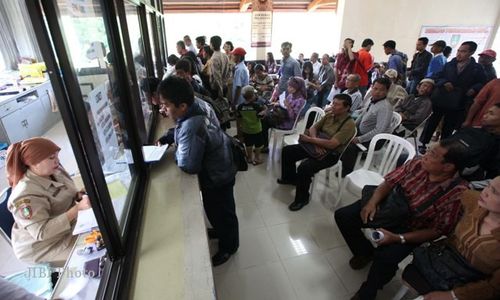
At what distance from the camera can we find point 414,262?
4.62 ft

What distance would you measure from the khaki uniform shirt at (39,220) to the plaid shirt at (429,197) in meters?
1.91

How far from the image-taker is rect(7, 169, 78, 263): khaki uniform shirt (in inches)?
45.6

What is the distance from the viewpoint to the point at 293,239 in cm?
216

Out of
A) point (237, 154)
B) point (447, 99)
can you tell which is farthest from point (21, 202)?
point (447, 99)

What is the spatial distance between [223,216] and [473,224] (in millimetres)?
1419

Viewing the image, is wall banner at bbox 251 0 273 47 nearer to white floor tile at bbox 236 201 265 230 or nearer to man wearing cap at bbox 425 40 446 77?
man wearing cap at bbox 425 40 446 77

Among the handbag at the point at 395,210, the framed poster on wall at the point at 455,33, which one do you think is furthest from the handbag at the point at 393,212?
the framed poster on wall at the point at 455,33

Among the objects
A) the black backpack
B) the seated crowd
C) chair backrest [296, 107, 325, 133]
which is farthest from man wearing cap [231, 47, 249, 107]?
the black backpack

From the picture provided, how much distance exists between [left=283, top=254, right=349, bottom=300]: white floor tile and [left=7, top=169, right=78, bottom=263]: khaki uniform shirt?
4.67ft

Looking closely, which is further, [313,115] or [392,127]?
[313,115]

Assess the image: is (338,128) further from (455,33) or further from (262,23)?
(455,33)

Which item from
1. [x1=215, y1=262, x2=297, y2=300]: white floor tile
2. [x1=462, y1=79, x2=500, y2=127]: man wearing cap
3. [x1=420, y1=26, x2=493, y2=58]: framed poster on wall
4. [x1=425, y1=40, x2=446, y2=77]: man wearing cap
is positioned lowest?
[x1=215, y1=262, x2=297, y2=300]: white floor tile

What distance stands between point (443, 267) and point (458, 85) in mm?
3138

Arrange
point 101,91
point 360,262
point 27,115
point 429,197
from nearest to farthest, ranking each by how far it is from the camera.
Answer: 1. point 101,91
2. point 429,197
3. point 360,262
4. point 27,115
